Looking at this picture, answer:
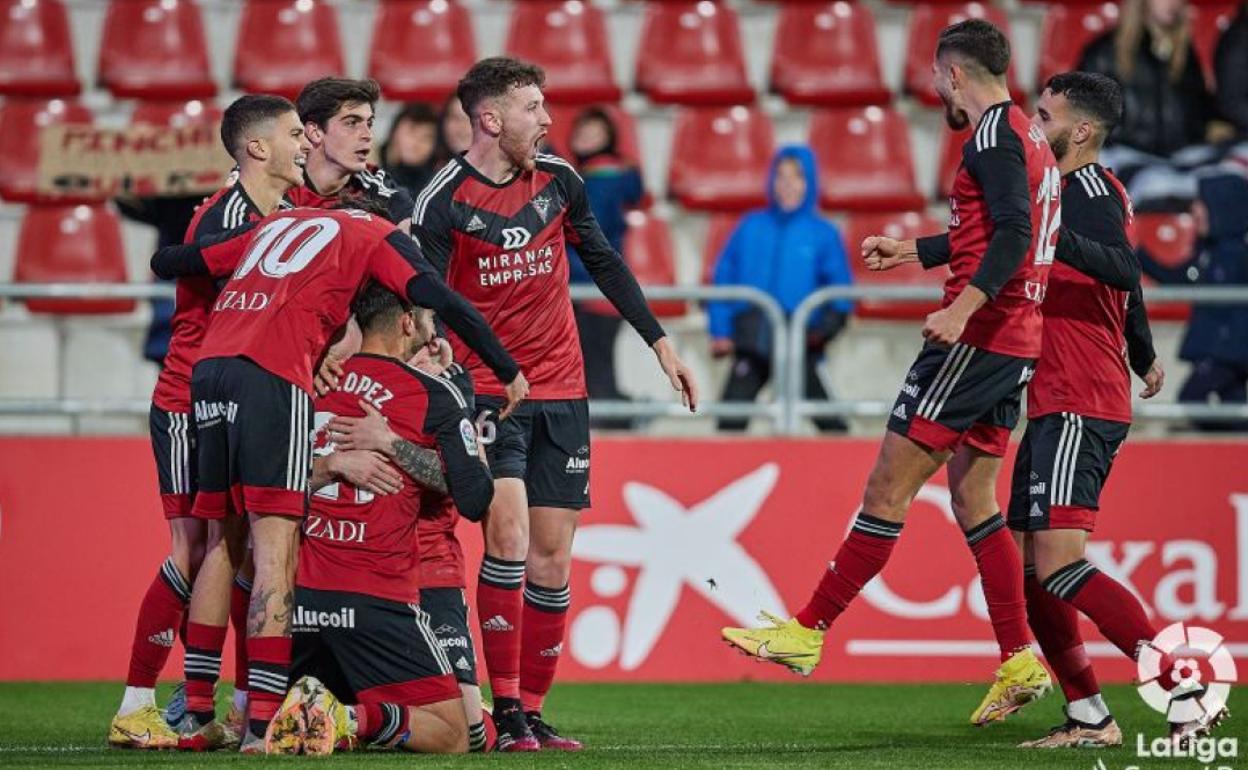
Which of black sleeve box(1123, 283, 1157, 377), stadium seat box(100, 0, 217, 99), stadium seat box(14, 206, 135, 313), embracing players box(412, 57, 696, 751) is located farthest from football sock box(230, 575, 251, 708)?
stadium seat box(100, 0, 217, 99)

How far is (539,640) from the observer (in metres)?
6.83

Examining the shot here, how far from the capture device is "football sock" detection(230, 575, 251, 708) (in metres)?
6.64

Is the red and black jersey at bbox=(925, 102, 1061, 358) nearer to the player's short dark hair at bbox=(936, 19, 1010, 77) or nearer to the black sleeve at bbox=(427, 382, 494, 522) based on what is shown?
the player's short dark hair at bbox=(936, 19, 1010, 77)

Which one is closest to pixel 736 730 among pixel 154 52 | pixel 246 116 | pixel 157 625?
pixel 157 625

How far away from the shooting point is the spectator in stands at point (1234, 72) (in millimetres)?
12023

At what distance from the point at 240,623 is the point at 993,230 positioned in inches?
111

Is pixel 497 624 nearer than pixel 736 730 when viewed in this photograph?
Yes

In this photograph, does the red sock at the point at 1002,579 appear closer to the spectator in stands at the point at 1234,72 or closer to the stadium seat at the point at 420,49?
the stadium seat at the point at 420,49

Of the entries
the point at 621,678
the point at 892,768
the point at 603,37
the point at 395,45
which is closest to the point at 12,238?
the point at 395,45

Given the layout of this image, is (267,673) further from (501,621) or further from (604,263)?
(604,263)

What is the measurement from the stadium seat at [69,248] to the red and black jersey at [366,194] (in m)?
4.11

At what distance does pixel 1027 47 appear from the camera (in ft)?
41.5

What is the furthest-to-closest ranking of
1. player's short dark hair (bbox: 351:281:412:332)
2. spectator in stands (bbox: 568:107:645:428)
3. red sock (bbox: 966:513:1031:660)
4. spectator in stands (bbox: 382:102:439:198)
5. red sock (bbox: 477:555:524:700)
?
spectator in stands (bbox: 568:107:645:428), spectator in stands (bbox: 382:102:439:198), red sock (bbox: 966:513:1031:660), red sock (bbox: 477:555:524:700), player's short dark hair (bbox: 351:281:412:332)

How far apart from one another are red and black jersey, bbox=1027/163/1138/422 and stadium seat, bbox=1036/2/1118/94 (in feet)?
18.7
